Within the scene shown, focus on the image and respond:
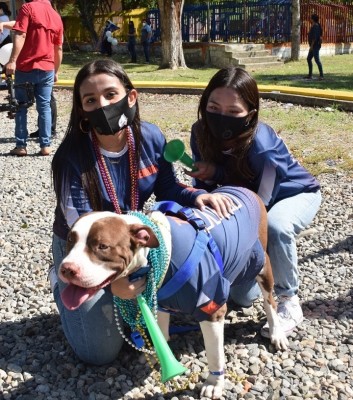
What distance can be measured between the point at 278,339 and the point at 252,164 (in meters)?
0.97

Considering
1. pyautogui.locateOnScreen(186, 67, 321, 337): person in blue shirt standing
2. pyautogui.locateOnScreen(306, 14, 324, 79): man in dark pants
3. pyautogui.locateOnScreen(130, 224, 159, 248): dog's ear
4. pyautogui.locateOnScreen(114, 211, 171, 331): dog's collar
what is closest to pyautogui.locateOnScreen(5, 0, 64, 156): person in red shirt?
pyautogui.locateOnScreen(186, 67, 321, 337): person in blue shirt standing

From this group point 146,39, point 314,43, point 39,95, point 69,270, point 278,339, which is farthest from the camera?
point 146,39

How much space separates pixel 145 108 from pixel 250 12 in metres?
13.2

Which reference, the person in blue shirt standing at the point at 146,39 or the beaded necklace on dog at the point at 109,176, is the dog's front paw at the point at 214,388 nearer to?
the beaded necklace on dog at the point at 109,176

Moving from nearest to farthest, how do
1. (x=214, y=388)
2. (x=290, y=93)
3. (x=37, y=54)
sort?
(x=214, y=388) < (x=37, y=54) < (x=290, y=93)

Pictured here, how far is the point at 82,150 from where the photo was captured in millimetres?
3076

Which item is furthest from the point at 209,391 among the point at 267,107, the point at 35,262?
the point at 267,107

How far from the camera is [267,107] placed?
10961 millimetres

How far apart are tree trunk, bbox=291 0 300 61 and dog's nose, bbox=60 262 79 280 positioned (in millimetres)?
19665

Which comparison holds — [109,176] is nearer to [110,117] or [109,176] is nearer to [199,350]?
[110,117]

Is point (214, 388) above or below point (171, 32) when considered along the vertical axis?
below

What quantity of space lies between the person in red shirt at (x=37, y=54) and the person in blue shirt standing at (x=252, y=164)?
4450 mm

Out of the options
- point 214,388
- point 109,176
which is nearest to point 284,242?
point 214,388

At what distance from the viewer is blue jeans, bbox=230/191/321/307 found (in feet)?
11.1
